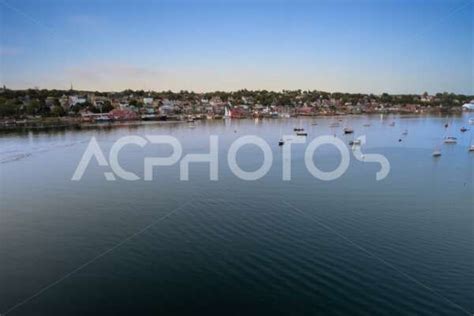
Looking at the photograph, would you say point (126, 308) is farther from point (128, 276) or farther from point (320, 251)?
point (320, 251)

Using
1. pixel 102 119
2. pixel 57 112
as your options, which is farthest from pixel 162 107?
pixel 57 112

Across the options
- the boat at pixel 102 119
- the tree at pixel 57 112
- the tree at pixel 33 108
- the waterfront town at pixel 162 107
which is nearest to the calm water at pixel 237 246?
the waterfront town at pixel 162 107

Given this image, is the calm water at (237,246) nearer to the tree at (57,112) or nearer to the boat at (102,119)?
the boat at (102,119)

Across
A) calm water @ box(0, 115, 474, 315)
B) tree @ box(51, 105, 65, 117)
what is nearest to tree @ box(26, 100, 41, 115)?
tree @ box(51, 105, 65, 117)

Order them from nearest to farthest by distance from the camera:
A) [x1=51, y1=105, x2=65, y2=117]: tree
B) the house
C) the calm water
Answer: the calm water
[x1=51, y1=105, x2=65, y2=117]: tree
the house

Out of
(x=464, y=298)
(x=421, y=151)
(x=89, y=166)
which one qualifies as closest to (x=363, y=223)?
(x=464, y=298)

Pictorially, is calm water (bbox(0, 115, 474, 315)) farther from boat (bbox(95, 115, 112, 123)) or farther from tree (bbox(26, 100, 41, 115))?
tree (bbox(26, 100, 41, 115))
